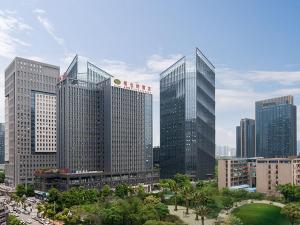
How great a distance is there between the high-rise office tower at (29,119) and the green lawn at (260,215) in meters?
78.5

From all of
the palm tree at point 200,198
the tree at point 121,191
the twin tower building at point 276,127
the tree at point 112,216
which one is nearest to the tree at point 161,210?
the palm tree at point 200,198

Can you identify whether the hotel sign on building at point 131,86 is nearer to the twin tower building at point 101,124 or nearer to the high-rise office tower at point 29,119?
the twin tower building at point 101,124

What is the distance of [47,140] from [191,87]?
55.7m

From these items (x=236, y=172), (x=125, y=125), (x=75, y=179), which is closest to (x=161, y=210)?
(x=236, y=172)

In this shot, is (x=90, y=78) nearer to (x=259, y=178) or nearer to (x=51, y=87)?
(x=51, y=87)

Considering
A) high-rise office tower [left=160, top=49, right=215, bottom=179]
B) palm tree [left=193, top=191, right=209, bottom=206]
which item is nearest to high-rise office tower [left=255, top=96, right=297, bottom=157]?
high-rise office tower [left=160, top=49, right=215, bottom=179]

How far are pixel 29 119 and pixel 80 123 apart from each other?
83.8 feet

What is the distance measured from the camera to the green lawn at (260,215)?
57.6 metres

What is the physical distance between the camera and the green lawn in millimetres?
57594

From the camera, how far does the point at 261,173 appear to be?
83.4 m

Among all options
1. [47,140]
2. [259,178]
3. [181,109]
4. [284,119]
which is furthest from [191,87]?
[284,119]

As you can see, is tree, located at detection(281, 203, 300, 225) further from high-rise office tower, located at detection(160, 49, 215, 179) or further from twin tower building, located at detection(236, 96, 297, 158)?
twin tower building, located at detection(236, 96, 297, 158)

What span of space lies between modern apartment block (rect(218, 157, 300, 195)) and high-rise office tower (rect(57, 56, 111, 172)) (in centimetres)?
3927

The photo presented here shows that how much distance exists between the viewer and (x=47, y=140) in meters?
122
